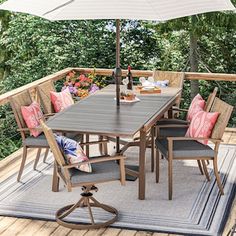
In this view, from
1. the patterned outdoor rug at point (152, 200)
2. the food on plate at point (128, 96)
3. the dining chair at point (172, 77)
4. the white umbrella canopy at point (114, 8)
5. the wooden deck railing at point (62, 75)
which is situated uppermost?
the white umbrella canopy at point (114, 8)

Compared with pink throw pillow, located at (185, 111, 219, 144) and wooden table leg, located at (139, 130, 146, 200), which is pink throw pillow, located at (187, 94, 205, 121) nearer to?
pink throw pillow, located at (185, 111, 219, 144)

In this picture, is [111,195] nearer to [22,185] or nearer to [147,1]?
[22,185]

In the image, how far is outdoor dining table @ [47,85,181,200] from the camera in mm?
5734

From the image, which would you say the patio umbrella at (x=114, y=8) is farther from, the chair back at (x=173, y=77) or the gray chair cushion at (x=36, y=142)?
the chair back at (x=173, y=77)

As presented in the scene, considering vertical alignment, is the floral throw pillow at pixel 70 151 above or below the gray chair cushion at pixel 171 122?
above

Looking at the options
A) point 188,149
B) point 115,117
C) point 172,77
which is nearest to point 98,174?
point 115,117

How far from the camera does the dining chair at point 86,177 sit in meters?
5.28

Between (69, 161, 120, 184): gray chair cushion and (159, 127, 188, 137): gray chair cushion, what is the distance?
1.33 meters

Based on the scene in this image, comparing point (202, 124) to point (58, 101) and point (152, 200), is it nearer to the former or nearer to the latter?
point (152, 200)

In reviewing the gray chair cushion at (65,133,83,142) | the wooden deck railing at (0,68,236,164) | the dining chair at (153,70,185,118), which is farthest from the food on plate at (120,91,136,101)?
the wooden deck railing at (0,68,236,164)

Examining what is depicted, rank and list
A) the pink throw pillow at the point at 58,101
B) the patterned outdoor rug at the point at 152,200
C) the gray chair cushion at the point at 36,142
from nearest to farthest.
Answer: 1. the patterned outdoor rug at the point at 152,200
2. the gray chair cushion at the point at 36,142
3. the pink throw pillow at the point at 58,101

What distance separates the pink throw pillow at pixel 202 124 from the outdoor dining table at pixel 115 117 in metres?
0.34

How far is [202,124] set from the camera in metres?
6.25

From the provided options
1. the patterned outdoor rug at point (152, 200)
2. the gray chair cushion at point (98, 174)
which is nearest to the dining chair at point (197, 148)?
the patterned outdoor rug at point (152, 200)
